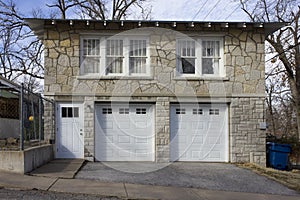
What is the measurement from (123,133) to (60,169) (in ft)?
12.2

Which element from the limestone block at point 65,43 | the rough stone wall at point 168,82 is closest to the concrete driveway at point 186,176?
the rough stone wall at point 168,82

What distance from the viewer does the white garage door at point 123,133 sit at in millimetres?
15258

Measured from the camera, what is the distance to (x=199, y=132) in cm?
1555

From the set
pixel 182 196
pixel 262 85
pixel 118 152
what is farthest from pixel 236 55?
pixel 182 196

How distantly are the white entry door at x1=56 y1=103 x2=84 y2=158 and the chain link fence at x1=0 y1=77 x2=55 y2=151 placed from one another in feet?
1.13

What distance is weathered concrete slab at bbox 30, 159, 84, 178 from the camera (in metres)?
11.1

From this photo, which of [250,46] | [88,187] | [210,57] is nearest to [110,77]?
[210,57]

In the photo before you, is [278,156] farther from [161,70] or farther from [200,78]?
[161,70]

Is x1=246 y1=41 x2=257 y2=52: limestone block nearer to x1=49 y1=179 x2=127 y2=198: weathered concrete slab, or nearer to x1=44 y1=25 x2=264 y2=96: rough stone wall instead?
x1=44 y1=25 x2=264 y2=96: rough stone wall

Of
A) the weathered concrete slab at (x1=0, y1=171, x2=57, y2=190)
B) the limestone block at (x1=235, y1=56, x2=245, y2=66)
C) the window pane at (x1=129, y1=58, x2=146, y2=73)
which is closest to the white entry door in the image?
the window pane at (x1=129, y1=58, x2=146, y2=73)

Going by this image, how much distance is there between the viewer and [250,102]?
610 inches

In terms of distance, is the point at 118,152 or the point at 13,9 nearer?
the point at 118,152

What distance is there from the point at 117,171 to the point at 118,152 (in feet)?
8.75

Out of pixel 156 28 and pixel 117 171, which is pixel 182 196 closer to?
pixel 117 171
